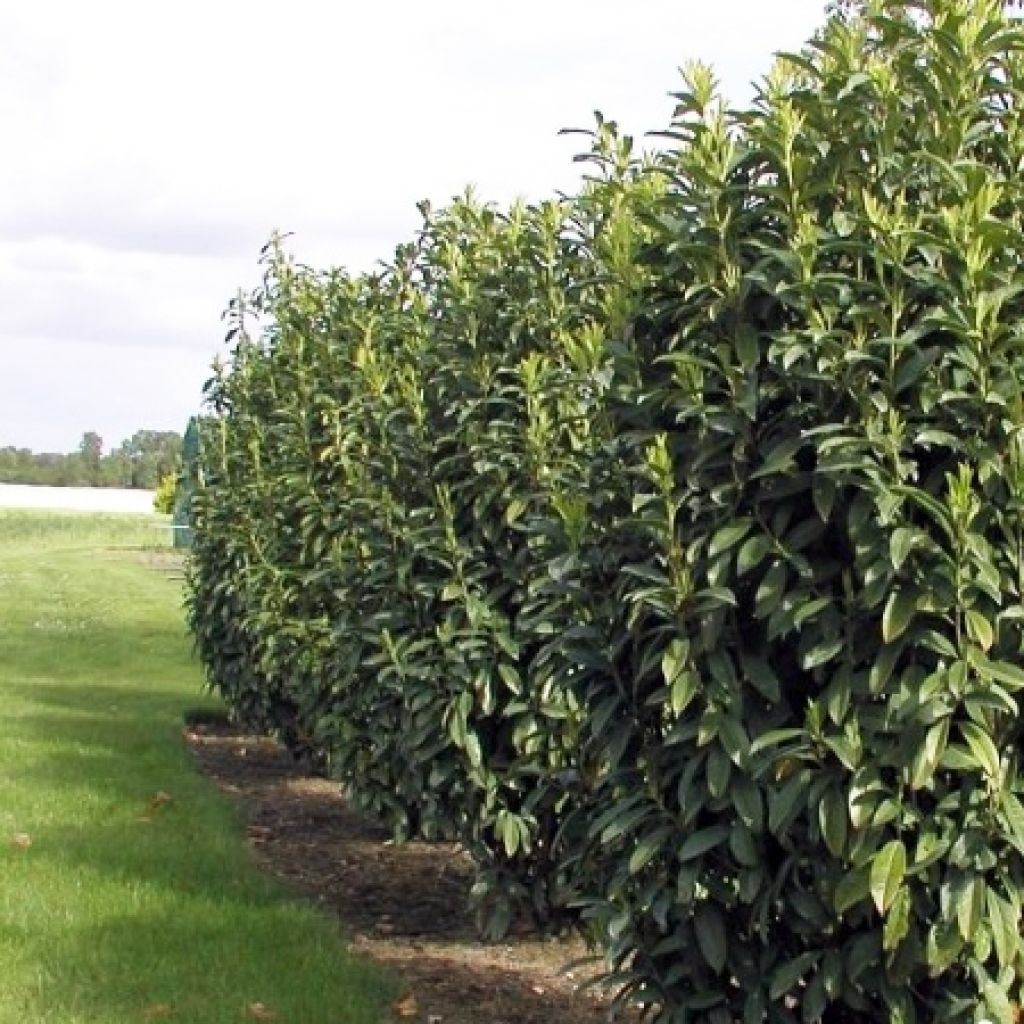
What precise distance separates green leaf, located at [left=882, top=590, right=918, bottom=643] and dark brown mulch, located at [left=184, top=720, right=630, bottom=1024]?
2.25m

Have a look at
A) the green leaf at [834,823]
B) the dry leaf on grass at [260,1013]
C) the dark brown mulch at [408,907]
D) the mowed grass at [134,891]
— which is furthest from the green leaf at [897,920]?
the dry leaf on grass at [260,1013]

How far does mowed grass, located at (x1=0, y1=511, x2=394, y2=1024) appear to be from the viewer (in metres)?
5.92

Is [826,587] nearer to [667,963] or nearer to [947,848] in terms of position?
[947,848]

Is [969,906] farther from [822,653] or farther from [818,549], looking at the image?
[818,549]

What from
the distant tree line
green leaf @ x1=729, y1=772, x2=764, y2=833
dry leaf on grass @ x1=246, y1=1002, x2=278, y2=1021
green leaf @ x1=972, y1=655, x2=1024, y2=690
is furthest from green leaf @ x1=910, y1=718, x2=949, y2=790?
the distant tree line

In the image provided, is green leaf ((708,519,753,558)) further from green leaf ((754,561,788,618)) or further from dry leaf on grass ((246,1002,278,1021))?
dry leaf on grass ((246,1002,278,1021))

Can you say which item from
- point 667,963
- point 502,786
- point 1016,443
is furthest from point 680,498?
point 502,786

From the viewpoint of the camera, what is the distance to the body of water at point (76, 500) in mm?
70188

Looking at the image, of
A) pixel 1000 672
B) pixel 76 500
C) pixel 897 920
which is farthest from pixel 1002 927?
pixel 76 500

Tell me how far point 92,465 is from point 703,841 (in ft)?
314

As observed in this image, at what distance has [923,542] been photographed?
11.7 ft

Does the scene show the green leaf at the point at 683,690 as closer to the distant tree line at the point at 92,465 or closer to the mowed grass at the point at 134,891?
the mowed grass at the point at 134,891

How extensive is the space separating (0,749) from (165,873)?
400cm

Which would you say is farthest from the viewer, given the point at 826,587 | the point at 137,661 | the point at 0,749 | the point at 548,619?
the point at 137,661
